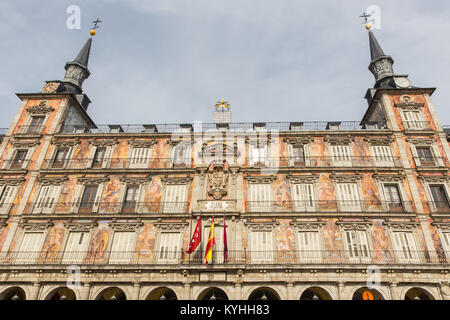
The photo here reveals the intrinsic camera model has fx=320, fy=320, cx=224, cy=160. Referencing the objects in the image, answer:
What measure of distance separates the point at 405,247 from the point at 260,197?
32.4ft

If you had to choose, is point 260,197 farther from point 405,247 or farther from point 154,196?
point 405,247

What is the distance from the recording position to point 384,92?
27391 mm

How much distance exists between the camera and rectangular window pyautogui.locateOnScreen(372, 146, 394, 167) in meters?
24.1

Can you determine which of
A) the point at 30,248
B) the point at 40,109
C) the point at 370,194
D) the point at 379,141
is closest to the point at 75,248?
the point at 30,248

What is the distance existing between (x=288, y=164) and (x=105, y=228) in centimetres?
1405

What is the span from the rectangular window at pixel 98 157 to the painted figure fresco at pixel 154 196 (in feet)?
15.7

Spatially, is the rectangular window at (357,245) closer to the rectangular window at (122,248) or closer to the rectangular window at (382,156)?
the rectangular window at (382,156)

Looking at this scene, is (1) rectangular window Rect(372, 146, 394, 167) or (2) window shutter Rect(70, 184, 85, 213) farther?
(1) rectangular window Rect(372, 146, 394, 167)

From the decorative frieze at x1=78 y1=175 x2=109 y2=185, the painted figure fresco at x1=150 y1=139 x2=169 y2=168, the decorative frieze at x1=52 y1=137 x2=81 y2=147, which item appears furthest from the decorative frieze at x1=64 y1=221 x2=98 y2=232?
the decorative frieze at x1=52 y1=137 x2=81 y2=147

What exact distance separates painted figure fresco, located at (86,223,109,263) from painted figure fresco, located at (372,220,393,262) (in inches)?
699

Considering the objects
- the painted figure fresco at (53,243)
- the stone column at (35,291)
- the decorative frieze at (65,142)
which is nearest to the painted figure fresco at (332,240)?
the painted figure fresco at (53,243)

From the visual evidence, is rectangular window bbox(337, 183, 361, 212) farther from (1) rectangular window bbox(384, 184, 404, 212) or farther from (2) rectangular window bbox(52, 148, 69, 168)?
(2) rectangular window bbox(52, 148, 69, 168)

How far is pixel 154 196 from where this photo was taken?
2350cm

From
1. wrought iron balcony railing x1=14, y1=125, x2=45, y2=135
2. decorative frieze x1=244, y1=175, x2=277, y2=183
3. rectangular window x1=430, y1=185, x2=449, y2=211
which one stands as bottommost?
rectangular window x1=430, y1=185, x2=449, y2=211
